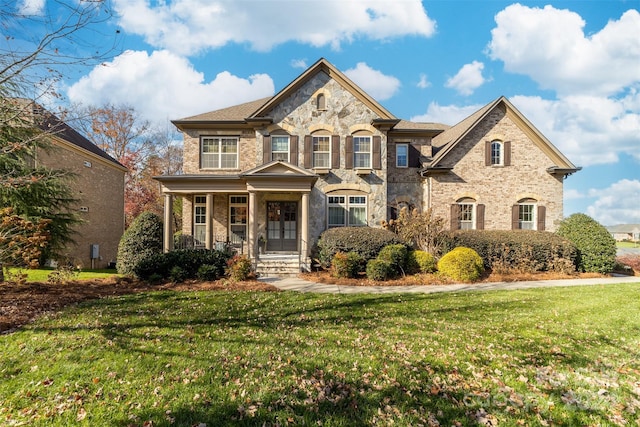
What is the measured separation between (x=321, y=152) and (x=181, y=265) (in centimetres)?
857

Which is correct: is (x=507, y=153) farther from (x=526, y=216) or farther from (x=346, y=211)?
(x=346, y=211)

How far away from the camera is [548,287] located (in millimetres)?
10477

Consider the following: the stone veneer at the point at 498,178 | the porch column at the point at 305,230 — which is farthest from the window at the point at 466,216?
the porch column at the point at 305,230

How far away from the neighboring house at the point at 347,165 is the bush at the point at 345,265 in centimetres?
345

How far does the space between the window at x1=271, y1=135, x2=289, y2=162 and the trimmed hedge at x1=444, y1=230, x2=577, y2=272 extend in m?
8.65

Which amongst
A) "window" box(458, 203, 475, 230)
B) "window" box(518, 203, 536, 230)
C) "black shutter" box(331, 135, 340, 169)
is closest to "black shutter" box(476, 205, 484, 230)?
"window" box(458, 203, 475, 230)

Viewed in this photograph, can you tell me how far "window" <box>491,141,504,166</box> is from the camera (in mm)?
16312

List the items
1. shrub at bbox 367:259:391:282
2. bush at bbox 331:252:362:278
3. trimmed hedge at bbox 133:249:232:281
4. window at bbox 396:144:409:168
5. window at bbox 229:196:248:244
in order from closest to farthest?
trimmed hedge at bbox 133:249:232:281 → shrub at bbox 367:259:391:282 → bush at bbox 331:252:362:278 → window at bbox 229:196:248:244 → window at bbox 396:144:409:168

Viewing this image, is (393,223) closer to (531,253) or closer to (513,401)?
(531,253)

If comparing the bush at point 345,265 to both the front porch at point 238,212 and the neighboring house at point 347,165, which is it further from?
the neighboring house at point 347,165

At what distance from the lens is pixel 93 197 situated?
61.6 feet

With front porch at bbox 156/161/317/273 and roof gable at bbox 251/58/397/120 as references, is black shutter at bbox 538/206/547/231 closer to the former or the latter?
roof gable at bbox 251/58/397/120

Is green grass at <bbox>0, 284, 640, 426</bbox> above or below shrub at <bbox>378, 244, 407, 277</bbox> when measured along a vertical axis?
below

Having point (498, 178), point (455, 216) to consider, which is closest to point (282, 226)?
point (455, 216)
